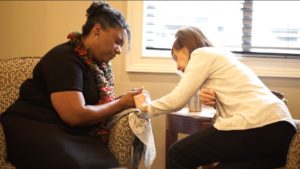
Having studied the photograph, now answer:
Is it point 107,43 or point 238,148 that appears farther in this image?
point 107,43

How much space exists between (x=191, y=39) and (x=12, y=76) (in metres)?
0.98

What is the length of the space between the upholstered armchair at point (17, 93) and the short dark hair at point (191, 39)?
0.43 metres

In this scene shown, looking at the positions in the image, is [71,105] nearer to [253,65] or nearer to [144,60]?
[144,60]

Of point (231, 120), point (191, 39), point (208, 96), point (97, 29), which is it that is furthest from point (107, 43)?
point (231, 120)

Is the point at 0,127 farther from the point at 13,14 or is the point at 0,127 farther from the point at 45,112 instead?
the point at 13,14

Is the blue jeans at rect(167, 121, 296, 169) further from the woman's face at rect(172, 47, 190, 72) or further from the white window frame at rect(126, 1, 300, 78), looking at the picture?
the white window frame at rect(126, 1, 300, 78)

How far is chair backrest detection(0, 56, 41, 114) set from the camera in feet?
6.88

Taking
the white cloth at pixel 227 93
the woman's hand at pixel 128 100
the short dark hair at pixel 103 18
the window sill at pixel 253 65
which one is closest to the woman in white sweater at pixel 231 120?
the white cloth at pixel 227 93

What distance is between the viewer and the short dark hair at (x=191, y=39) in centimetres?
184

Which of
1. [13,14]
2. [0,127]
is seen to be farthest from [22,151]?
[13,14]

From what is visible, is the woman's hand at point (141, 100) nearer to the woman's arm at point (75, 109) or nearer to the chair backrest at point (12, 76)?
Answer: the woman's arm at point (75, 109)

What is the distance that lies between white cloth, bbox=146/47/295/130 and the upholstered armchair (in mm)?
153

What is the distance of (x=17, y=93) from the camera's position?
6.94 ft

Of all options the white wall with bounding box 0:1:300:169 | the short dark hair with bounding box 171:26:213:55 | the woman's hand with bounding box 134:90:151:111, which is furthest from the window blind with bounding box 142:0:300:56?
the woman's hand with bounding box 134:90:151:111
